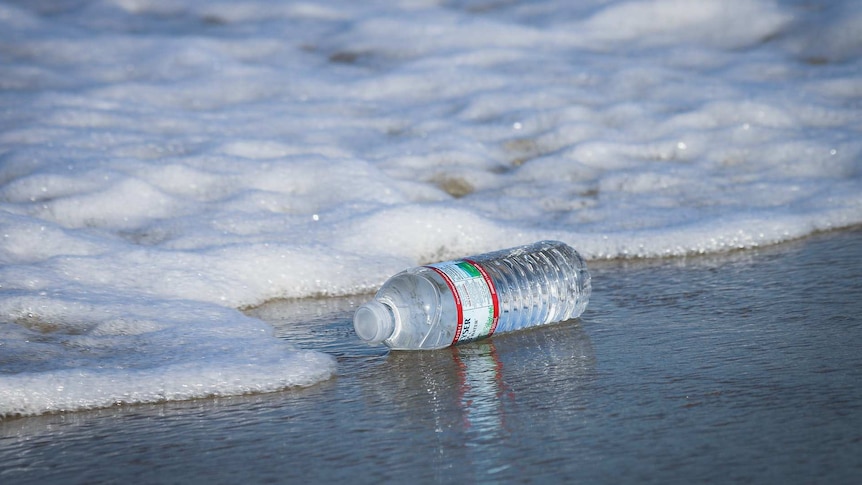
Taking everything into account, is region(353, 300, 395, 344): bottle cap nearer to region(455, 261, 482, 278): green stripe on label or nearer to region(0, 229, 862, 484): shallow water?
region(0, 229, 862, 484): shallow water

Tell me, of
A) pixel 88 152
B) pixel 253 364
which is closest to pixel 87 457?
pixel 253 364

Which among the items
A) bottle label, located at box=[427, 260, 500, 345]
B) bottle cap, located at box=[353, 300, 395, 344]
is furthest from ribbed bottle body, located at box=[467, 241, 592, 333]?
bottle cap, located at box=[353, 300, 395, 344]

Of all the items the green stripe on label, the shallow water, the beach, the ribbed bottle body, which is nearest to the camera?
the shallow water

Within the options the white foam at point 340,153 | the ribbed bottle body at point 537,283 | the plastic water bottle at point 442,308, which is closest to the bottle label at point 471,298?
the plastic water bottle at point 442,308

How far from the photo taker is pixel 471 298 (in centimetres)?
236

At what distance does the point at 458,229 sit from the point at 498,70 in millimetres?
2392

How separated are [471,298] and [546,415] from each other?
0.56 m

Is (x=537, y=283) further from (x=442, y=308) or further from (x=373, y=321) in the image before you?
(x=373, y=321)

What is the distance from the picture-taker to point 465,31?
6250 mm

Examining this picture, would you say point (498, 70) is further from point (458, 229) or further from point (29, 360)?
point (29, 360)

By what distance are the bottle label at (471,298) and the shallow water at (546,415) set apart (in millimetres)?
49

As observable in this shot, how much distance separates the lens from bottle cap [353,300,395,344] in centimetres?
226

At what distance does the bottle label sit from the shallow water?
49 millimetres

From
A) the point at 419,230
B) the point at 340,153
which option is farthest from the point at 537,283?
the point at 340,153
